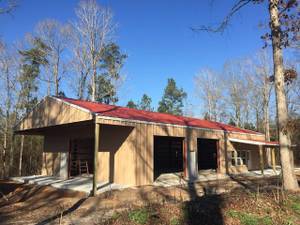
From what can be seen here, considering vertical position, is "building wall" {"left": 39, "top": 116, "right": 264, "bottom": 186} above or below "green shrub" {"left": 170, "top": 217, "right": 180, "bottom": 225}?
above

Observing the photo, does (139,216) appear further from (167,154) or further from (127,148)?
(167,154)

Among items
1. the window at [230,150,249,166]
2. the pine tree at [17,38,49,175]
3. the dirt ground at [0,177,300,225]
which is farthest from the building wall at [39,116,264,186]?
the pine tree at [17,38,49,175]

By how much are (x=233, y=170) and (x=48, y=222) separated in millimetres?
14169

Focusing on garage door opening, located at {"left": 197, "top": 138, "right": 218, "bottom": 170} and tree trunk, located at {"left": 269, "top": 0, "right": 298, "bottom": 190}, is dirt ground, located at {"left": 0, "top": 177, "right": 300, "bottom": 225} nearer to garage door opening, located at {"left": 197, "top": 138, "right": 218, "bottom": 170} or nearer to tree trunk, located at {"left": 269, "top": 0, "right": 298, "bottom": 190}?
tree trunk, located at {"left": 269, "top": 0, "right": 298, "bottom": 190}

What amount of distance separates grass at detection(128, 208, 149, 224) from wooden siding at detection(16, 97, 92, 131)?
5394mm

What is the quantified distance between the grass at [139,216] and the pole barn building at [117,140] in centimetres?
399

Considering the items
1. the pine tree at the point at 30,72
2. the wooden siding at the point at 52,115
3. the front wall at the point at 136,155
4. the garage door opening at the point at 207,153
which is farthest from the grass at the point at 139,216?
the pine tree at the point at 30,72

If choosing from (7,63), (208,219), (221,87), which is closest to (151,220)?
(208,219)

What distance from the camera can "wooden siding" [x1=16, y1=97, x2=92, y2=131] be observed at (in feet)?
37.2

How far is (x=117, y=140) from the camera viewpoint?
40.2ft

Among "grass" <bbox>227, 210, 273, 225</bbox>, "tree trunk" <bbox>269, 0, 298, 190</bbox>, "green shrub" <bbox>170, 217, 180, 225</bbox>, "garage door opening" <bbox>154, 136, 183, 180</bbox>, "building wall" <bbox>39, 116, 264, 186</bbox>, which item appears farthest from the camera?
"garage door opening" <bbox>154, 136, 183, 180</bbox>

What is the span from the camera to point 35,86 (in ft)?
85.3

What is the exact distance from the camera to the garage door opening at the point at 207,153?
74.0 feet

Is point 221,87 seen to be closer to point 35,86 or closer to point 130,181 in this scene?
point 35,86
